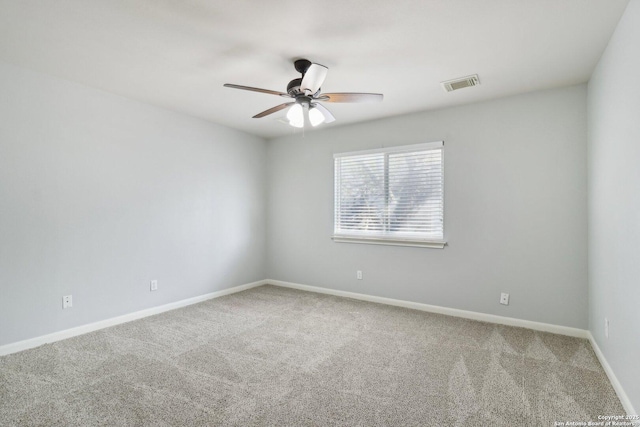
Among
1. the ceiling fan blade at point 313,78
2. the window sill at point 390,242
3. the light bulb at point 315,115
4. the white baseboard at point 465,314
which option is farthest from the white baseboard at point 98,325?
the ceiling fan blade at point 313,78

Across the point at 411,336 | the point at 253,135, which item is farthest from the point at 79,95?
the point at 411,336

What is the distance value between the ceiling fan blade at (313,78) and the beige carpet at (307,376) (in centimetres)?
221

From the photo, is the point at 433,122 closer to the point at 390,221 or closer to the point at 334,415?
the point at 390,221

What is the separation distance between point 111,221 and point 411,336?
3.34 metres

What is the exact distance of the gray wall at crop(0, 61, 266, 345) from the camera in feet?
8.95

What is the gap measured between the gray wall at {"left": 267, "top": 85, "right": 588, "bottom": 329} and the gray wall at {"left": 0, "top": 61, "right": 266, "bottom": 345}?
1.81 metres

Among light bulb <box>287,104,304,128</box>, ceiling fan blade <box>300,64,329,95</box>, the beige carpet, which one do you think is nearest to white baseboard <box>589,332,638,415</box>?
the beige carpet

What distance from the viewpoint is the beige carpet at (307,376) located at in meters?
1.87

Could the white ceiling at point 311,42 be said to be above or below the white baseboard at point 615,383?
above

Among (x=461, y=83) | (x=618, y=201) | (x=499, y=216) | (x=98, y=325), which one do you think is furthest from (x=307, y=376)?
(x=461, y=83)

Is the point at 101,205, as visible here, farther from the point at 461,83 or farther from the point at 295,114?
the point at 461,83

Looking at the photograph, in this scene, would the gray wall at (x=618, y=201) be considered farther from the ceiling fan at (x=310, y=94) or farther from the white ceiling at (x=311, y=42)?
the ceiling fan at (x=310, y=94)

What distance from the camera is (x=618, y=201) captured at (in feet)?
6.95

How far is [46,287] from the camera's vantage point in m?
2.88
